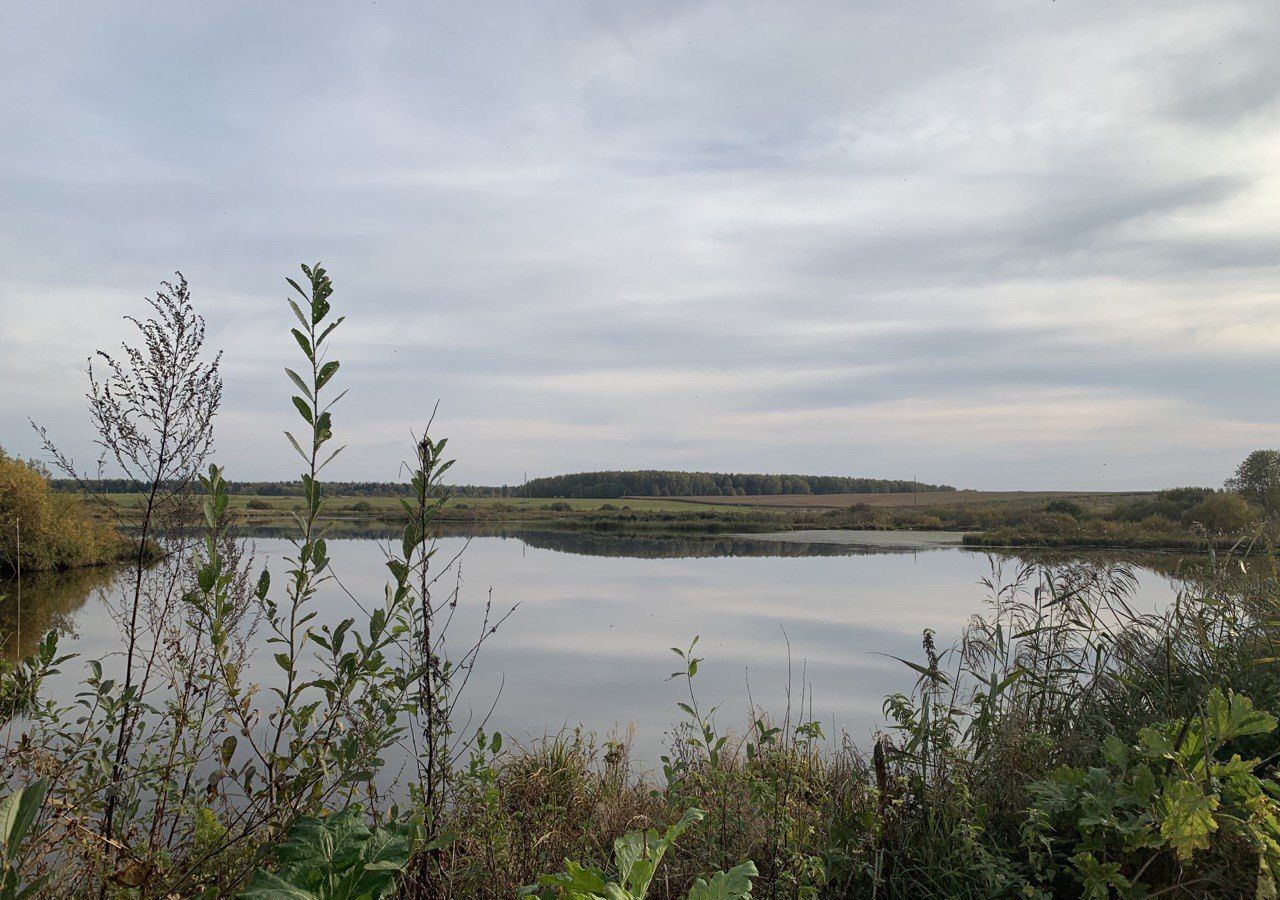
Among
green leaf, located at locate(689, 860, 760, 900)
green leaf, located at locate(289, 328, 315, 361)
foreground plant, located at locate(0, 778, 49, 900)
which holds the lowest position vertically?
green leaf, located at locate(689, 860, 760, 900)

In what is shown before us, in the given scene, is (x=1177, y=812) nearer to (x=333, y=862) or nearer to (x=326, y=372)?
(x=333, y=862)

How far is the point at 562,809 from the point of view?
439 centimetres

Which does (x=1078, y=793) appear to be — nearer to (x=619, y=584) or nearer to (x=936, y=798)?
(x=936, y=798)

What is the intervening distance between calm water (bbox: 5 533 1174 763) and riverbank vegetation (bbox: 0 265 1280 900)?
528 millimetres

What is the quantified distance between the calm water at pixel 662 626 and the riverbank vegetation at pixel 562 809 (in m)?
0.53

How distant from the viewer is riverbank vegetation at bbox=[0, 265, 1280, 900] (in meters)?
1.96

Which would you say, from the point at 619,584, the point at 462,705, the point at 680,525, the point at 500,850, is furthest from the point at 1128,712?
the point at 680,525

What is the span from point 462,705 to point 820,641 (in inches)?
273

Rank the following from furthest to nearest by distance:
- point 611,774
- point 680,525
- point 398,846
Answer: point 680,525 → point 611,774 → point 398,846

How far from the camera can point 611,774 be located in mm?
6066

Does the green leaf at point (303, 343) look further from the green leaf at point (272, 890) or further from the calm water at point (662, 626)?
the green leaf at point (272, 890)

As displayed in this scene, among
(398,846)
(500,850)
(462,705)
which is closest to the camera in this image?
(398,846)

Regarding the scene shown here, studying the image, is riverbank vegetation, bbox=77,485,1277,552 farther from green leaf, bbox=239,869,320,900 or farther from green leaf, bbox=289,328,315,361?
green leaf, bbox=239,869,320,900

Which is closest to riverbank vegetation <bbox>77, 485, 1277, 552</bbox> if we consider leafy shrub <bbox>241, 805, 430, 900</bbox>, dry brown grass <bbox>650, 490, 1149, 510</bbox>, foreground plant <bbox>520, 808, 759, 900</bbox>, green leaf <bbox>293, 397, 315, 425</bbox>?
dry brown grass <bbox>650, 490, 1149, 510</bbox>
